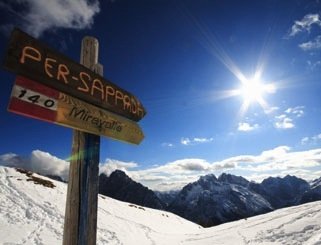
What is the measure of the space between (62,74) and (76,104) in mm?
415

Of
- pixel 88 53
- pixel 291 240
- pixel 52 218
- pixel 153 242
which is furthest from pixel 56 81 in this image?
pixel 153 242

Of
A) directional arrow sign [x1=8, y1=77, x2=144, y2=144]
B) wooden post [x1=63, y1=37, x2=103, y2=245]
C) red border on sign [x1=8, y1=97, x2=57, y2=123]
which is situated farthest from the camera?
wooden post [x1=63, y1=37, x2=103, y2=245]

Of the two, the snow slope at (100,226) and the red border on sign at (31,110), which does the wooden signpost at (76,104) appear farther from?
the snow slope at (100,226)

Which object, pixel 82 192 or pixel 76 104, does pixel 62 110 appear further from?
pixel 82 192

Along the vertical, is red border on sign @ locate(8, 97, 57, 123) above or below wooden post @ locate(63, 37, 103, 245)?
above

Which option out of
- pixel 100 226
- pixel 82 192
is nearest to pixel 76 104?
pixel 82 192

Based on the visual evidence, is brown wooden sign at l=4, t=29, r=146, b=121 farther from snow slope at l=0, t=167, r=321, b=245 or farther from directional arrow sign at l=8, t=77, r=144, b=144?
snow slope at l=0, t=167, r=321, b=245

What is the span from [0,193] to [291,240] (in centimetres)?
2030

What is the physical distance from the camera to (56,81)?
324 centimetres

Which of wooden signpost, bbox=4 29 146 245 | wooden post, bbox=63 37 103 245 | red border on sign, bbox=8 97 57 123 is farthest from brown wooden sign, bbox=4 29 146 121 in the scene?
wooden post, bbox=63 37 103 245

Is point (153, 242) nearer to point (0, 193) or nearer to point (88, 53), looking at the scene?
point (0, 193)

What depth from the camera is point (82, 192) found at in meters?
3.40

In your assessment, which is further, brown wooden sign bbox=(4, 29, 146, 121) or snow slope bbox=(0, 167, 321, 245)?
snow slope bbox=(0, 167, 321, 245)

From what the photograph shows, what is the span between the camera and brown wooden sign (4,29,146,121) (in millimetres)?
2871
